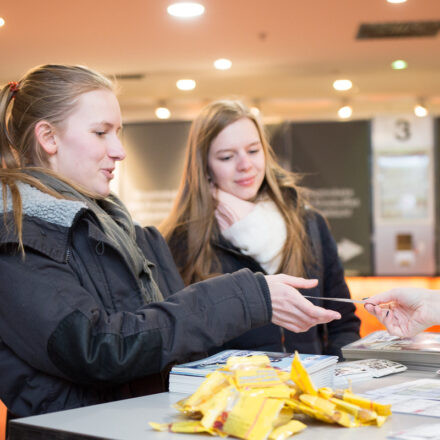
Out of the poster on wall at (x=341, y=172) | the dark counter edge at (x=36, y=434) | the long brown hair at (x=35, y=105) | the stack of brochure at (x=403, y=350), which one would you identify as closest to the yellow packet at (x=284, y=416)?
the dark counter edge at (x=36, y=434)

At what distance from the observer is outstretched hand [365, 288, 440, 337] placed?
5.01ft

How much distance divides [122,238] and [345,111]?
8748 millimetres

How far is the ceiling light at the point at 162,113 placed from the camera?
9805 millimetres

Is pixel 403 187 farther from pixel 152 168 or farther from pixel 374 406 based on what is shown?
pixel 374 406

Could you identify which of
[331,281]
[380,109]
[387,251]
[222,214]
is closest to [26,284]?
[222,214]

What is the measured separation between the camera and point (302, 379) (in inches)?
43.5

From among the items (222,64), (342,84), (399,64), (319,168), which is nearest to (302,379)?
(222,64)

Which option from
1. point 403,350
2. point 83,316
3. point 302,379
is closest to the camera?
point 302,379

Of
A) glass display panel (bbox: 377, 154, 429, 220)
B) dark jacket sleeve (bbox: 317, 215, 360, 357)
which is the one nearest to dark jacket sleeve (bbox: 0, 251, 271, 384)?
dark jacket sleeve (bbox: 317, 215, 360, 357)

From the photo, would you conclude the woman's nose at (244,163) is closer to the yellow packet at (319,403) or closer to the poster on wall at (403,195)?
the yellow packet at (319,403)

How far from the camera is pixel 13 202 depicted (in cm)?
142

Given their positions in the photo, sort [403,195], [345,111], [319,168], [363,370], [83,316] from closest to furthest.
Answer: [83,316]
[363,370]
[319,168]
[403,195]
[345,111]

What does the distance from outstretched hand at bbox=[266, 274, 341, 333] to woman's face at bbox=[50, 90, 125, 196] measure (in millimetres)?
495

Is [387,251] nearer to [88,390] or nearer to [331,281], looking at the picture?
[331,281]
